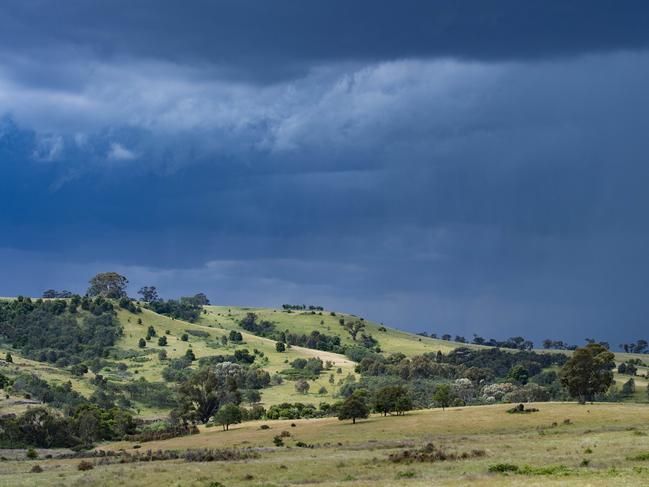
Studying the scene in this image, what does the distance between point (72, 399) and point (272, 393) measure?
51.2 meters

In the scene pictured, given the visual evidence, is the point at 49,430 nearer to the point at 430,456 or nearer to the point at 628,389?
the point at 430,456

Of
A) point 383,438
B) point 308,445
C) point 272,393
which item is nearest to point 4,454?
point 308,445

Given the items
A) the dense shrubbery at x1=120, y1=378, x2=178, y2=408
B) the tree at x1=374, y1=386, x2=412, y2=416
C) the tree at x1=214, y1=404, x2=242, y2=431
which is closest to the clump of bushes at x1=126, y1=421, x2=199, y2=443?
the tree at x1=214, y1=404, x2=242, y2=431

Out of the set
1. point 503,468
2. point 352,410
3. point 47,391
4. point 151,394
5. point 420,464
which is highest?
point 47,391

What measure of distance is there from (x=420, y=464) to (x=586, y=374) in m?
75.6

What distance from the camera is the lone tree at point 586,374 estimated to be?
128875 millimetres

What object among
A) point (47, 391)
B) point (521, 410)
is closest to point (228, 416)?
point (521, 410)

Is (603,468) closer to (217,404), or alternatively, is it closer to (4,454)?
(4,454)

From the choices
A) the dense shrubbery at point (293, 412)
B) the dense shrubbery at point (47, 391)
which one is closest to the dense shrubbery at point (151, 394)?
the dense shrubbery at point (47, 391)

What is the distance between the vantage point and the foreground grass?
5269 centimetres

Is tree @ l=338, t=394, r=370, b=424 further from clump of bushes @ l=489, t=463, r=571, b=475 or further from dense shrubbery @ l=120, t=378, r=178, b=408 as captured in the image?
dense shrubbery @ l=120, t=378, r=178, b=408

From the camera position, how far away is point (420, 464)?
62.7m

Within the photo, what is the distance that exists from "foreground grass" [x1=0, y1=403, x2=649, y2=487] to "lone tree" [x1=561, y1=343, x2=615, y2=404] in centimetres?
1288

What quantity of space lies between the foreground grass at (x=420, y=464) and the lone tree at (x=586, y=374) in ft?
42.3
